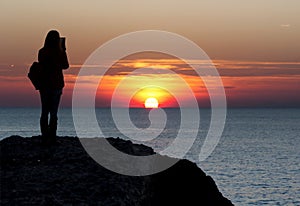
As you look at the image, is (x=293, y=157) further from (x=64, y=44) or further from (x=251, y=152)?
(x=64, y=44)

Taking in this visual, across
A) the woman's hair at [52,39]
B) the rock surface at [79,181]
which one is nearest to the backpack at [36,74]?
the woman's hair at [52,39]

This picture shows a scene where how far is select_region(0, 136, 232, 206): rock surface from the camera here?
48.5ft

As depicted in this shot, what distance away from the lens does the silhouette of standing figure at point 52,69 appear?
54.7 ft

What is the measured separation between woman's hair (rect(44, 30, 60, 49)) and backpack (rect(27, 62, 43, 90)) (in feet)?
2.52

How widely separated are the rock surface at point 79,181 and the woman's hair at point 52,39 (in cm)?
324

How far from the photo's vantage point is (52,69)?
16922 mm

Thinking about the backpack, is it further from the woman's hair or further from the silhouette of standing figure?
the woman's hair

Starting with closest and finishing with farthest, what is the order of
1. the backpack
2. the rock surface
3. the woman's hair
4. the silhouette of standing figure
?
1. the rock surface
2. the woman's hair
3. the silhouette of standing figure
4. the backpack

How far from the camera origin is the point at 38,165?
54.3 ft

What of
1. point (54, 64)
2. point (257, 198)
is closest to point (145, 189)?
point (54, 64)

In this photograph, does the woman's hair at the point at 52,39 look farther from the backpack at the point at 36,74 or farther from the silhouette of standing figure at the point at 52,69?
the backpack at the point at 36,74

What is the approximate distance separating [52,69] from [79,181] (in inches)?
135

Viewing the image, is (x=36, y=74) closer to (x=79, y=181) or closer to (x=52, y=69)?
(x=52, y=69)

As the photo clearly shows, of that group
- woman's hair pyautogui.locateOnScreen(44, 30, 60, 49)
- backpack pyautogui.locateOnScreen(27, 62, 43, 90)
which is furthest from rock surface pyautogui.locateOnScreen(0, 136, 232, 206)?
woman's hair pyautogui.locateOnScreen(44, 30, 60, 49)
